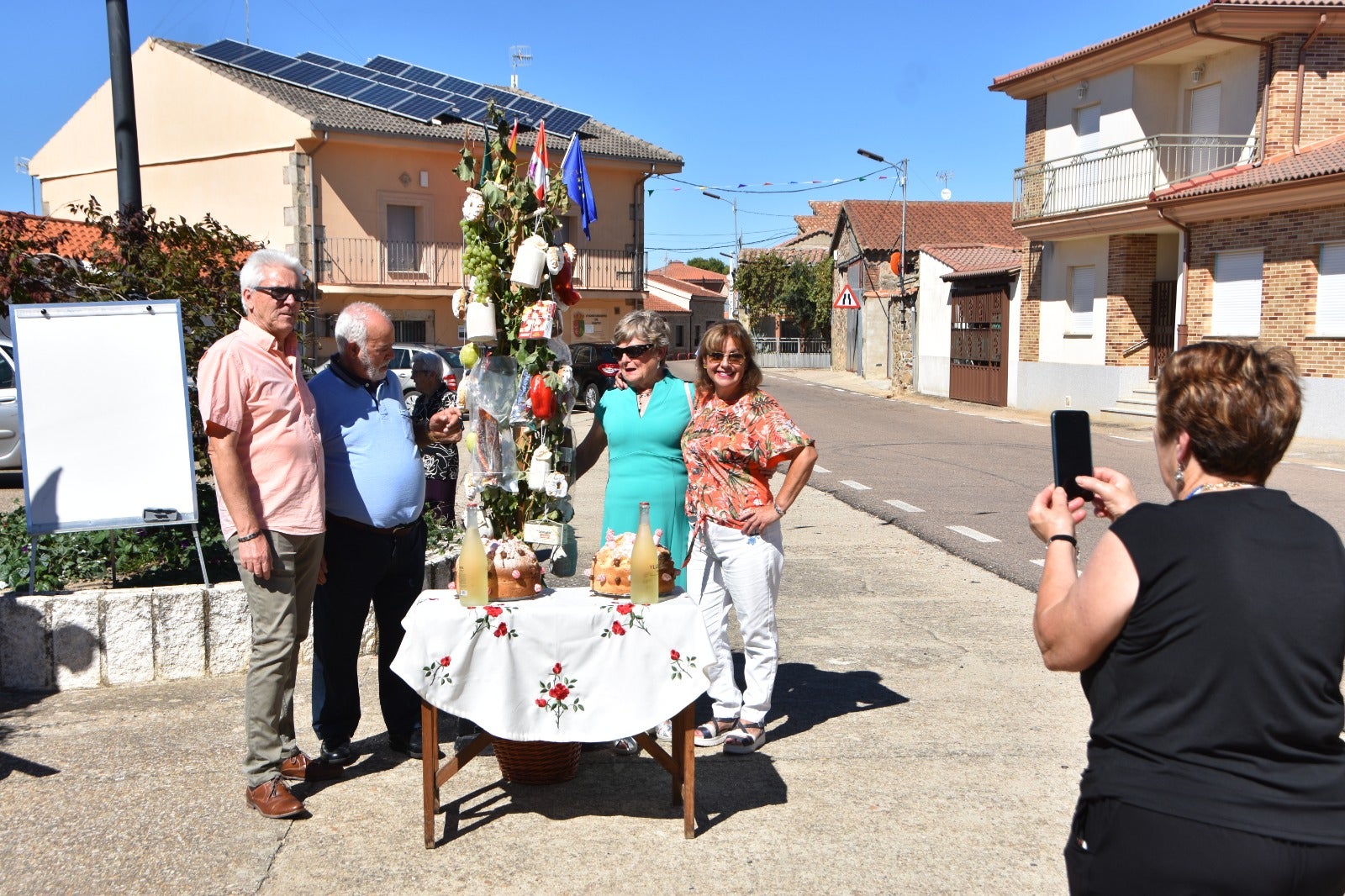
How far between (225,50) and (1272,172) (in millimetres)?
17999

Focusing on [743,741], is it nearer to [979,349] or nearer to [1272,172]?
[1272,172]

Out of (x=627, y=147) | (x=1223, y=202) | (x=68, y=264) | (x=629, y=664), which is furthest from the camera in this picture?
(x=627, y=147)

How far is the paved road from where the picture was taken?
9.92 metres

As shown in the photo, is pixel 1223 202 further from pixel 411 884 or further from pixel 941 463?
pixel 411 884

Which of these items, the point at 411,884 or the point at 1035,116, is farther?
the point at 1035,116

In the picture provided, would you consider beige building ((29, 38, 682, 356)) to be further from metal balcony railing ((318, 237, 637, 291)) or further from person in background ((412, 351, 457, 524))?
person in background ((412, 351, 457, 524))

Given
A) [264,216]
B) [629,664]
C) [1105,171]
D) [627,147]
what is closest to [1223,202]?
[1105,171]

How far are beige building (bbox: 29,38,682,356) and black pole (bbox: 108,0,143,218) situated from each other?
70.8 ft

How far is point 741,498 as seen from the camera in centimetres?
475

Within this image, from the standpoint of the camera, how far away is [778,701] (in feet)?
18.2

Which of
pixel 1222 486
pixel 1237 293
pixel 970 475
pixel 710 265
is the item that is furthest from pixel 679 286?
pixel 1222 486

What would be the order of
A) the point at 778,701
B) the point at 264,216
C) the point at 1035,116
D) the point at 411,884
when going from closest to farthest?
1. the point at 411,884
2. the point at 778,701
3. the point at 1035,116
4. the point at 264,216

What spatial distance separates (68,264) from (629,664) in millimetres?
5124

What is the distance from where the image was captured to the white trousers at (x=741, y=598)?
15.8 ft
